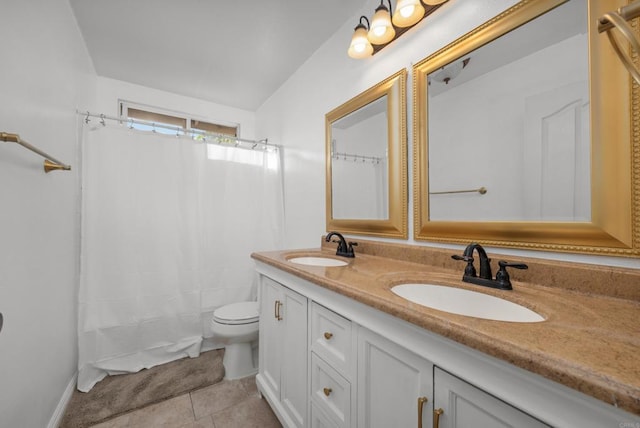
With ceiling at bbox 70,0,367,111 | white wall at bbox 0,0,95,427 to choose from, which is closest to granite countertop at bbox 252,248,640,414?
white wall at bbox 0,0,95,427

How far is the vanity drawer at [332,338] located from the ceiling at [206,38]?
1.80 m

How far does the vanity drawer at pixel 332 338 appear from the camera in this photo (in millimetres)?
890

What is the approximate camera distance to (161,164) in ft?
6.72

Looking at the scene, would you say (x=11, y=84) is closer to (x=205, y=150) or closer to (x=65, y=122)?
(x=65, y=122)

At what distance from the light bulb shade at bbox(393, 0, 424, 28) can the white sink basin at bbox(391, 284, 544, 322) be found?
1224mm

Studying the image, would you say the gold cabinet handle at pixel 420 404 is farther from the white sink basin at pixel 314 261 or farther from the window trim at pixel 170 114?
the window trim at pixel 170 114

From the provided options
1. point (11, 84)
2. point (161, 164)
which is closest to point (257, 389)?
point (161, 164)

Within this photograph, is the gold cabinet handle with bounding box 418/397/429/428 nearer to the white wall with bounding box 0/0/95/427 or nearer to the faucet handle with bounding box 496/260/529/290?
the faucet handle with bounding box 496/260/529/290

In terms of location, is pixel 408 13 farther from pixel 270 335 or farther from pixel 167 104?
pixel 167 104

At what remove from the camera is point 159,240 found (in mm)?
2025

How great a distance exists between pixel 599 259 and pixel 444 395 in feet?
2.11

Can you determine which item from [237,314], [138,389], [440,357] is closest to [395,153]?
[440,357]

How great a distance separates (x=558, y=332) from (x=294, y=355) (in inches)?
39.6

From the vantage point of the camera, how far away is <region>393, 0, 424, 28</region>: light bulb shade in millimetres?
1187
